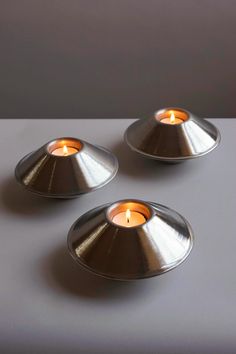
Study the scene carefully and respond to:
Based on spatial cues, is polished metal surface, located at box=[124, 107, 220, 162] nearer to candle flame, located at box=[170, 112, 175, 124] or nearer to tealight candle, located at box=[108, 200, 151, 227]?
candle flame, located at box=[170, 112, 175, 124]

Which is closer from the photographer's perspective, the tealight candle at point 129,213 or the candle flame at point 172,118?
the tealight candle at point 129,213

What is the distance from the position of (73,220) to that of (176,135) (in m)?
0.19

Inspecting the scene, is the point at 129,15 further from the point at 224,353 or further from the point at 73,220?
the point at 224,353

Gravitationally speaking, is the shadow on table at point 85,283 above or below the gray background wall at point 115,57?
below

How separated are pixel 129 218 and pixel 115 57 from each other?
1035 millimetres

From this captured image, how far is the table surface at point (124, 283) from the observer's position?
54 cm

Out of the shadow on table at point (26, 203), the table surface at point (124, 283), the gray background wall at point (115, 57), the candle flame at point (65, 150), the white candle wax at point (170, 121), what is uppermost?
the gray background wall at point (115, 57)

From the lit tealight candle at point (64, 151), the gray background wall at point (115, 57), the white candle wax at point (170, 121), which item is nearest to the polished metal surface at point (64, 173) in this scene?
the lit tealight candle at point (64, 151)

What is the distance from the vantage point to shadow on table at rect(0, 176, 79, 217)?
72 centimetres

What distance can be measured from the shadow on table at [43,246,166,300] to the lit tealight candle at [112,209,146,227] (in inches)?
2.6

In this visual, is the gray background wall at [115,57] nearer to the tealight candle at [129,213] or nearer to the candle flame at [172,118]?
the candle flame at [172,118]

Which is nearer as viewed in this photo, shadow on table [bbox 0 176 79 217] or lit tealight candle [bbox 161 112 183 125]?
shadow on table [bbox 0 176 79 217]

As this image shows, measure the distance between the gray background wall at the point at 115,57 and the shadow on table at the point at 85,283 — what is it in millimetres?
1055

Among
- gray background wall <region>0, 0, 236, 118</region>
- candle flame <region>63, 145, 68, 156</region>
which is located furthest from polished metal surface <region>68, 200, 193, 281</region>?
gray background wall <region>0, 0, 236, 118</region>
